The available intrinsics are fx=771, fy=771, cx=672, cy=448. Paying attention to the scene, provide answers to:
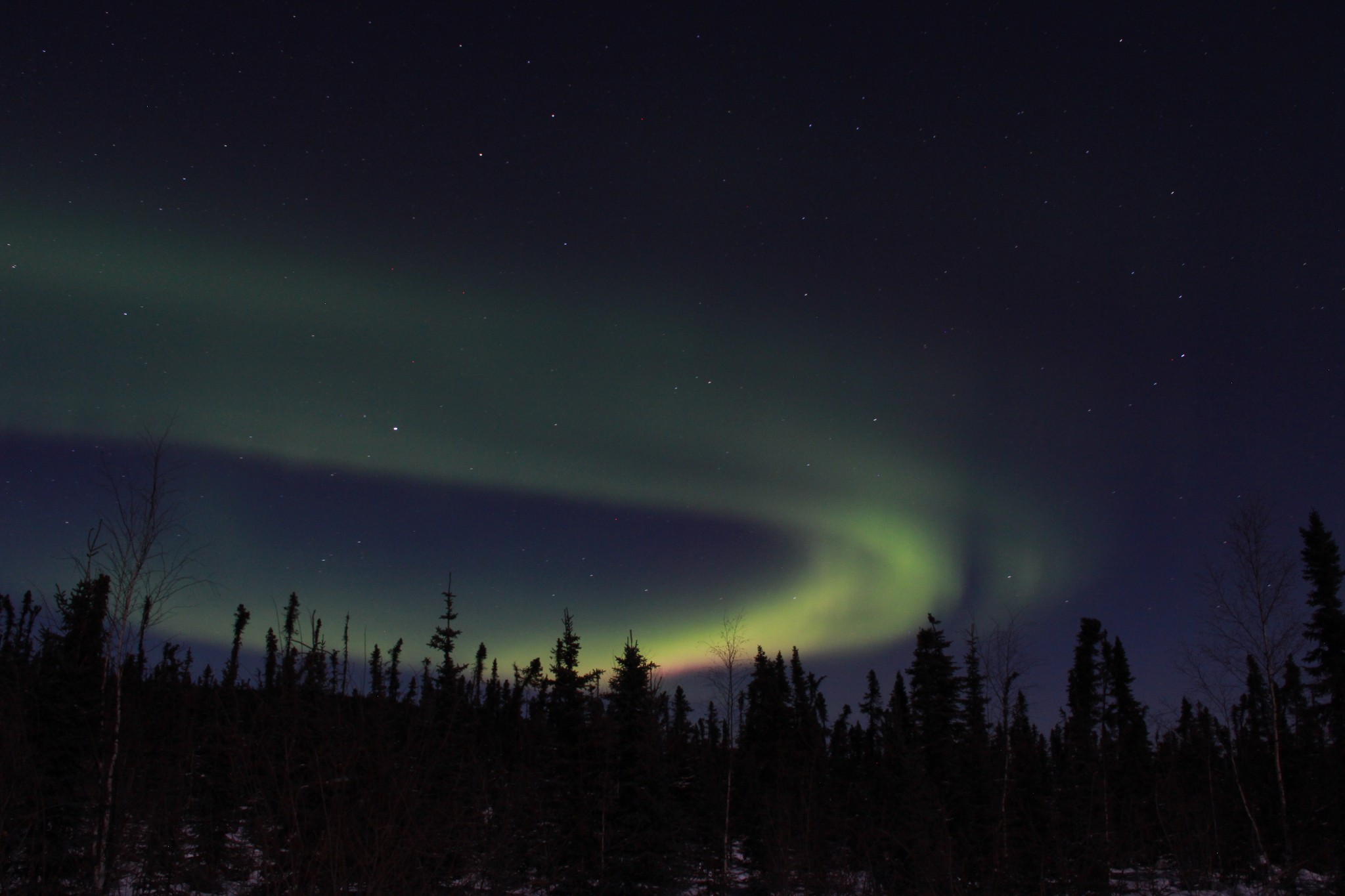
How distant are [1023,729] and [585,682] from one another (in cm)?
3929

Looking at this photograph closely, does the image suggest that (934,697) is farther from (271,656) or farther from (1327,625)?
(271,656)

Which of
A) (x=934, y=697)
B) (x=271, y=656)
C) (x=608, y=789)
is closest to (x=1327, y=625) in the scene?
(x=934, y=697)

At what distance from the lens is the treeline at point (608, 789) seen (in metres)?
9.77

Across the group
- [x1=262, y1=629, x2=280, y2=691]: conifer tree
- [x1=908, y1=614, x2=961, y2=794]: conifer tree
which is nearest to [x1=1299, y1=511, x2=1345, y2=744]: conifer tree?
[x1=908, y1=614, x2=961, y2=794]: conifer tree

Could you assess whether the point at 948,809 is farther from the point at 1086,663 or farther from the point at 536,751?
Answer: the point at 1086,663

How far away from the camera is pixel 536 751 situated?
54.5m

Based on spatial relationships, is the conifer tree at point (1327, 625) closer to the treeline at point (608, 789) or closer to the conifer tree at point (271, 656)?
the treeline at point (608, 789)

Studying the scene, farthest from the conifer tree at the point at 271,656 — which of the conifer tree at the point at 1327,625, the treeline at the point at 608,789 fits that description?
the conifer tree at the point at 1327,625

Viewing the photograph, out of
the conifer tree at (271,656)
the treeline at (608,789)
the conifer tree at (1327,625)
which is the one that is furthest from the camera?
the conifer tree at (271,656)

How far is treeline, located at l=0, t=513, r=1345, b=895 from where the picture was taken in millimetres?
9773

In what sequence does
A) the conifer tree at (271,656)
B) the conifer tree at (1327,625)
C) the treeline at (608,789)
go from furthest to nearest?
the conifer tree at (271,656) < the conifer tree at (1327,625) < the treeline at (608,789)

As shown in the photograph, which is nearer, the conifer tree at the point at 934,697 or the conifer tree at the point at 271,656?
the conifer tree at the point at 934,697

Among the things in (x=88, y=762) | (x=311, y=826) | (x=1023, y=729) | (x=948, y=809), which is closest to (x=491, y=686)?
(x=1023, y=729)

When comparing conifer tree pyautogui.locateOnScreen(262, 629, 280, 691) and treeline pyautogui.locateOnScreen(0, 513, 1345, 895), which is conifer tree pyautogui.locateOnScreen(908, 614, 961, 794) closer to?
treeline pyautogui.locateOnScreen(0, 513, 1345, 895)
